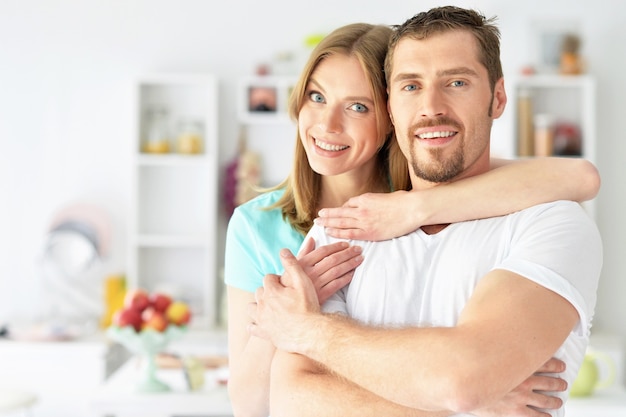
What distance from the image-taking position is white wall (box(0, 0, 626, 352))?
5.48 meters

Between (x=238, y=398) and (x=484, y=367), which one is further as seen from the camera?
(x=238, y=398)

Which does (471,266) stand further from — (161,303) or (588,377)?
(161,303)

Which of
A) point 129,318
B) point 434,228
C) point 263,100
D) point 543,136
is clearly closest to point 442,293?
point 434,228

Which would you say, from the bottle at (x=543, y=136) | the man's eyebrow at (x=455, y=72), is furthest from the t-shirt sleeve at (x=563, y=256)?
the bottle at (x=543, y=136)

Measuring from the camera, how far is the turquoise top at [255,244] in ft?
6.74

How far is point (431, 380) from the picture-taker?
1428mm

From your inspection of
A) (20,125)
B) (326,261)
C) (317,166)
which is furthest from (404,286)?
(20,125)

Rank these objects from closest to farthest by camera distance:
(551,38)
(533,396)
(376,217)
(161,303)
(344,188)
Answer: (533,396)
(376,217)
(344,188)
(161,303)
(551,38)

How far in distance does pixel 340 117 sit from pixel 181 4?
3731 millimetres

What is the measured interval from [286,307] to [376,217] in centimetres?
26

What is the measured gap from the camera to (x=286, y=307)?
1.68 metres

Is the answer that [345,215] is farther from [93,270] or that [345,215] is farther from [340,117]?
[93,270]

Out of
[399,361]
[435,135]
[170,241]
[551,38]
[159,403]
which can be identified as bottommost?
[159,403]

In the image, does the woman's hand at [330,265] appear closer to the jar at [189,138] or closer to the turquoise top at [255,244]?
the turquoise top at [255,244]
